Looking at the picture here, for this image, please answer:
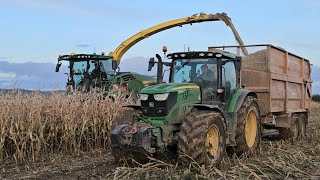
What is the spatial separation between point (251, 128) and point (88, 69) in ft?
23.5

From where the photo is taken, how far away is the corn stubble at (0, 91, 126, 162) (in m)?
8.74

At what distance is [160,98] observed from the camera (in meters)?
7.51

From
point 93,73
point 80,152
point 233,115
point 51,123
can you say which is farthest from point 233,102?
point 93,73

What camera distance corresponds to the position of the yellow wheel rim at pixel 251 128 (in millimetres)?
9158

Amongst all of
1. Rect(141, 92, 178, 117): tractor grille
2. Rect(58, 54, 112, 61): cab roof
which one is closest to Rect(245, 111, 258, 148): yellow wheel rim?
Rect(141, 92, 178, 117): tractor grille

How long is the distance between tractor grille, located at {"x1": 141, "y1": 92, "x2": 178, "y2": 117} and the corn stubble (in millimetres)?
2582

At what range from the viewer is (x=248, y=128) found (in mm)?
9242

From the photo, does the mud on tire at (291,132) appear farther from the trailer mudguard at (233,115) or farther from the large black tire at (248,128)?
the trailer mudguard at (233,115)

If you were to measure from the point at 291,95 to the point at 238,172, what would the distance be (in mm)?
6228

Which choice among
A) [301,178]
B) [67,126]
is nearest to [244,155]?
[301,178]

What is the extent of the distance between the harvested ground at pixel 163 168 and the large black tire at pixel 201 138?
0.18 meters

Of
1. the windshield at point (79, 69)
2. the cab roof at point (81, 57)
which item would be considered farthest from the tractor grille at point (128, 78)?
the windshield at point (79, 69)

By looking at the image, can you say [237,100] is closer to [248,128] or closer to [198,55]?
[248,128]

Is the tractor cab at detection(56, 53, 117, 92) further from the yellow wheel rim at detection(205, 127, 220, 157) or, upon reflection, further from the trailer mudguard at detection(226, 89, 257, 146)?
the yellow wheel rim at detection(205, 127, 220, 157)
